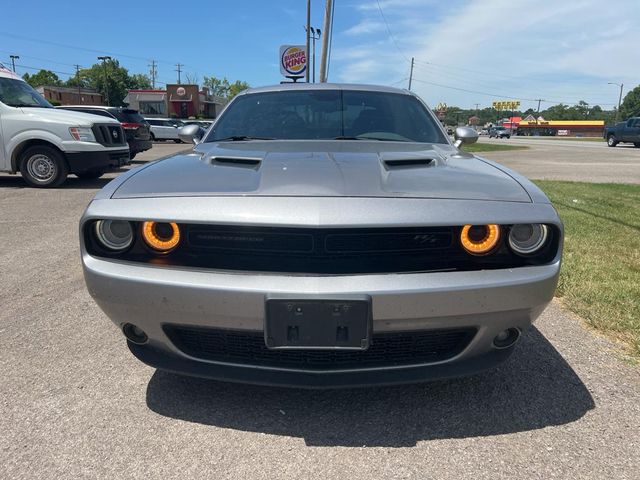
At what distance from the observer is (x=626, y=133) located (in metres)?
28.8

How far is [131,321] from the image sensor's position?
1.94 m

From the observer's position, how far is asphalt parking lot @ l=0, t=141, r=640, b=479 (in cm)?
179

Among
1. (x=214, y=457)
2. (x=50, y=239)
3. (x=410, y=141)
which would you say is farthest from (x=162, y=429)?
(x=50, y=239)

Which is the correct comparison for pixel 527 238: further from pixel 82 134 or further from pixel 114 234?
pixel 82 134

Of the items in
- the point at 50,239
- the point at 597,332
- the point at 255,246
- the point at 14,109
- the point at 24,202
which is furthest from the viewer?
the point at 14,109

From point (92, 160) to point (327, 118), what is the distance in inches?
281

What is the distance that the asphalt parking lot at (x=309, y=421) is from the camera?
1791mm

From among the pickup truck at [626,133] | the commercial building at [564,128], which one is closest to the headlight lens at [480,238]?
the pickup truck at [626,133]

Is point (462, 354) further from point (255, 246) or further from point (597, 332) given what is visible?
point (597, 332)

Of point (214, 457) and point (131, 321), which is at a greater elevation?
point (131, 321)

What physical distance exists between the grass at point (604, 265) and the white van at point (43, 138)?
792cm

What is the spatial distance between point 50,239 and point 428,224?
186 inches

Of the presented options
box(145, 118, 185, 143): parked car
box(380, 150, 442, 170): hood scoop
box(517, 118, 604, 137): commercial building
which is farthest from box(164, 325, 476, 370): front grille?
box(517, 118, 604, 137): commercial building

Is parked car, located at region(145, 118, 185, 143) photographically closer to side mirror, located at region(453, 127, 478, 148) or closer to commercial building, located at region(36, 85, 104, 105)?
side mirror, located at region(453, 127, 478, 148)
